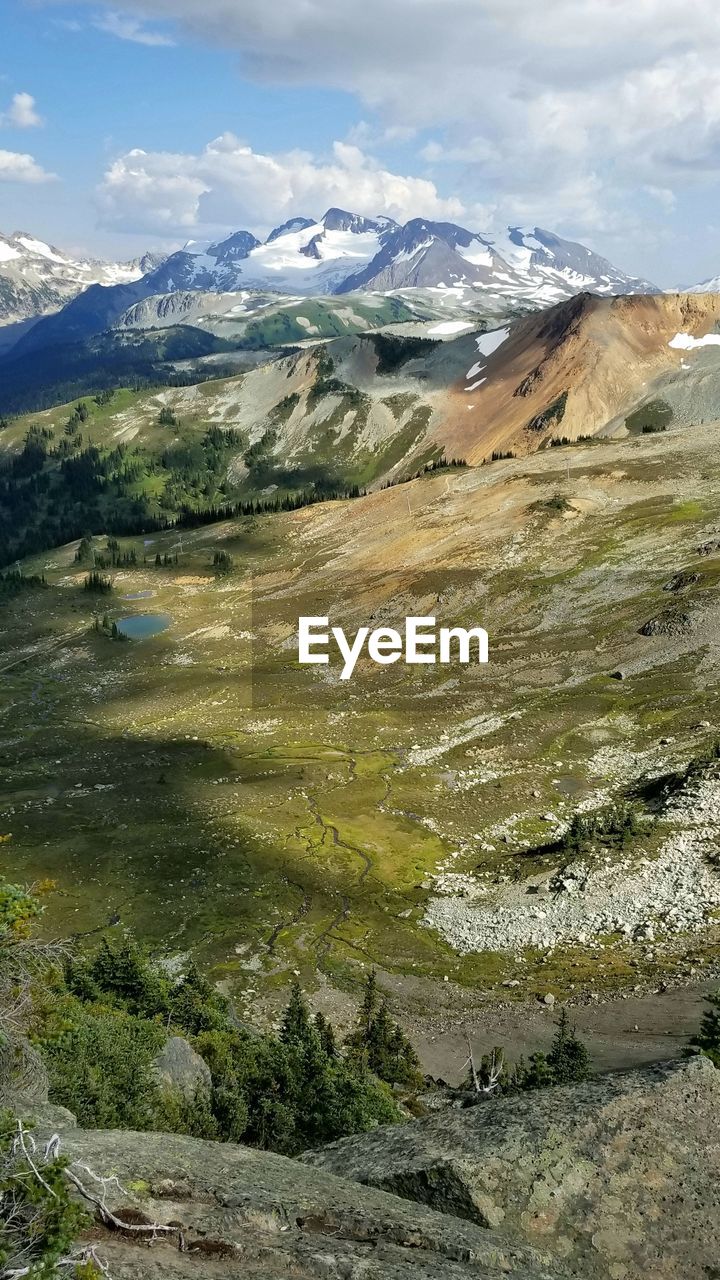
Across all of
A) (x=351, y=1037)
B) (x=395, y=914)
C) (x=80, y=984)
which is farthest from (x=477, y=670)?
(x=80, y=984)

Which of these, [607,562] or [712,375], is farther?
[712,375]

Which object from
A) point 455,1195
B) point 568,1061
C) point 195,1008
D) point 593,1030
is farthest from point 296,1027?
point 455,1195

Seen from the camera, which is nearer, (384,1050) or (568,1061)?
(568,1061)

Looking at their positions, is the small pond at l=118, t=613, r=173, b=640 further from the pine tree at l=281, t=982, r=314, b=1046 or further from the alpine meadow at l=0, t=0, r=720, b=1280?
the pine tree at l=281, t=982, r=314, b=1046

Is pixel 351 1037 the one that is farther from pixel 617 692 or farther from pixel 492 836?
pixel 617 692

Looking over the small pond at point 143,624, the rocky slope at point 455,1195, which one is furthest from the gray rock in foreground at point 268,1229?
the small pond at point 143,624

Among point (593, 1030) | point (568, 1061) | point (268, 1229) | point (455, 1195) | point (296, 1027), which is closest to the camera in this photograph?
point (268, 1229)

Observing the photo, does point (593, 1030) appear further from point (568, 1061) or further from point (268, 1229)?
point (268, 1229)
